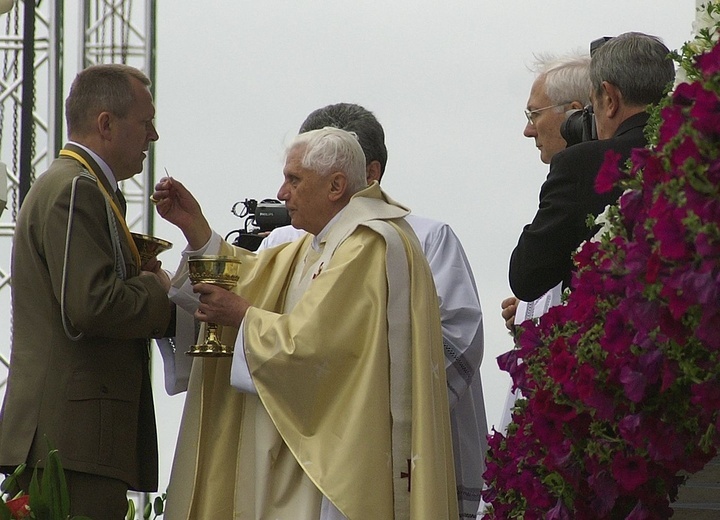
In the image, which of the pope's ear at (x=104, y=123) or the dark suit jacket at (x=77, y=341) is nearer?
the dark suit jacket at (x=77, y=341)

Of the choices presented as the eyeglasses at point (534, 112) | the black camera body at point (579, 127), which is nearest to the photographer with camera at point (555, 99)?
the eyeglasses at point (534, 112)

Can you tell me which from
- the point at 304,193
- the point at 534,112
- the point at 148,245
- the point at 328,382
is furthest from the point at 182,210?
the point at 534,112

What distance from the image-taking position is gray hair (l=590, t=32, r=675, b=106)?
11.3 ft

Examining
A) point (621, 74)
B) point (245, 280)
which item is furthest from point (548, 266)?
point (245, 280)

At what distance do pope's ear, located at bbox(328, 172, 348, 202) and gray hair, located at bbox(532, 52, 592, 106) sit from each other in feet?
2.44

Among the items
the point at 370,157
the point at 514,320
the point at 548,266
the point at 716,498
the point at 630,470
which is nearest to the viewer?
the point at 630,470

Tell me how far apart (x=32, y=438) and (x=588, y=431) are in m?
1.95

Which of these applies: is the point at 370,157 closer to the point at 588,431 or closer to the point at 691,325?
the point at 588,431

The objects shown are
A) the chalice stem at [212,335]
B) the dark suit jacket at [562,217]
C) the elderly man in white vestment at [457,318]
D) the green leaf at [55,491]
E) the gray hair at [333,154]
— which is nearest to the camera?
the green leaf at [55,491]

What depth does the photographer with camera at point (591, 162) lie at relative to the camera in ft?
11.0

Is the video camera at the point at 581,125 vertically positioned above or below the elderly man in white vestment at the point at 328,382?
above

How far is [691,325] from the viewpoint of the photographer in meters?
1.77

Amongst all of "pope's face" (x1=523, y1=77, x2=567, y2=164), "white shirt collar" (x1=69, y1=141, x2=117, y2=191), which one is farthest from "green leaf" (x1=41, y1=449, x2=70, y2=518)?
"pope's face" (x1=523, y1=77, x2=567, y2=164)

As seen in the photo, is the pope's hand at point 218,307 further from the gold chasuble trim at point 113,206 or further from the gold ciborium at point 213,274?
the gold chasuble trim at point 113,206
